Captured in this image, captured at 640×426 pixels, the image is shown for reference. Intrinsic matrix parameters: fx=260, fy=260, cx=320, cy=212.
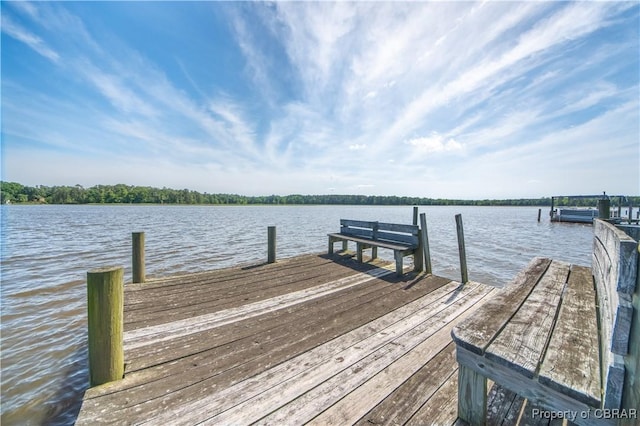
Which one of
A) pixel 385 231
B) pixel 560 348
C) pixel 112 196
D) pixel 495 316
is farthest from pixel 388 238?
pixel 112 196

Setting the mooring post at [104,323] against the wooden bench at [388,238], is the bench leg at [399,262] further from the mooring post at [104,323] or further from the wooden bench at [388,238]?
the mooring post at [104,323]

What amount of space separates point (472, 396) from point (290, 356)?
5.83 ft

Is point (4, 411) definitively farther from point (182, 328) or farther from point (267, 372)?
point (267, 372)

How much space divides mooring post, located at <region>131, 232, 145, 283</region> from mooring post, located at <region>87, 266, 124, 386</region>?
3082 millimetres

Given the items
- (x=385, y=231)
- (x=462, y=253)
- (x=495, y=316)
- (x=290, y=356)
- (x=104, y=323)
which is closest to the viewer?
(x=495, y=316)

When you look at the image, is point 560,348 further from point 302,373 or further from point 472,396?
point 302,373

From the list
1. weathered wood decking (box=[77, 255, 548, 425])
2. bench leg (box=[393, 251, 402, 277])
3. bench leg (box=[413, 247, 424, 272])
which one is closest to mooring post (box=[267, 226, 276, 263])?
weathered wood decking (box=[77, 255, 548, 425])

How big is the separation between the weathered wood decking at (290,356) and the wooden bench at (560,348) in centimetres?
62

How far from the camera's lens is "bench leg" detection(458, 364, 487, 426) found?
6.33 feet

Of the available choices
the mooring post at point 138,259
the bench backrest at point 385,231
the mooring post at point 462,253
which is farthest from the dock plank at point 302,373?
the mooring post at point 138,259

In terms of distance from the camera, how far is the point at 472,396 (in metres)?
1.97

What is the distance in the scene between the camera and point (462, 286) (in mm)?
5199

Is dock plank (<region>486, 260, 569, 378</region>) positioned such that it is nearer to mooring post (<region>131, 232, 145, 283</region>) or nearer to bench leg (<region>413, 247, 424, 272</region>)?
bench leg (<region>413, 247, 424, 272</region>)

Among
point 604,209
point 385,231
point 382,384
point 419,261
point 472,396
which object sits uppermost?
point 604,209
